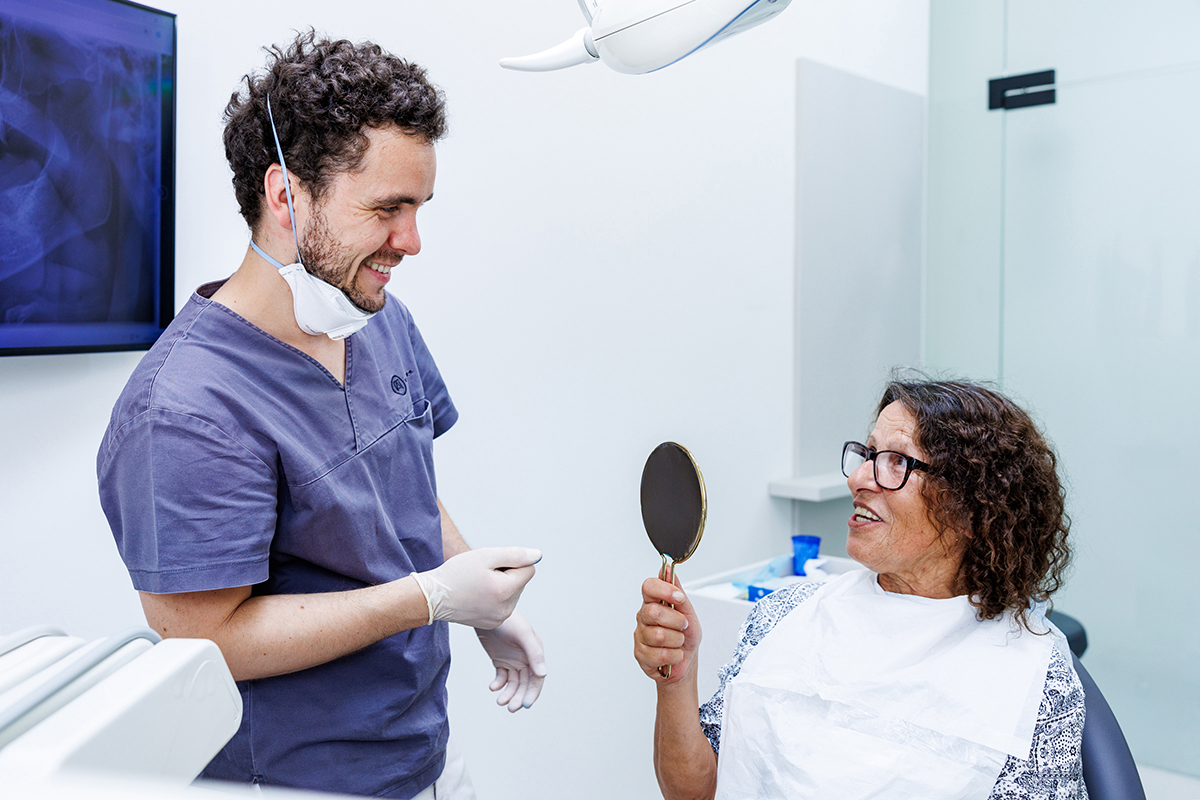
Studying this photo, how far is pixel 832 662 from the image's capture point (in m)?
1.37

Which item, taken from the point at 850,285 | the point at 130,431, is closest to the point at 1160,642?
the point at 850,285

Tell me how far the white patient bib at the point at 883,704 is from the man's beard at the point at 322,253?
2.62 feet

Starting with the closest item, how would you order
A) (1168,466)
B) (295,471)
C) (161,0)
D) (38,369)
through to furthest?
1. (295,471)
2. (38,369)
3. (161,0)
4. (1168,466)

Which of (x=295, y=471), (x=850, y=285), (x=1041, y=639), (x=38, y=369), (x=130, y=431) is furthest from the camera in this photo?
(x=850, y=285)

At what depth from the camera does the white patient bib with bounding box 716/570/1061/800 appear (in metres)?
1.24

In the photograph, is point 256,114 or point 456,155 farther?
point 456,155

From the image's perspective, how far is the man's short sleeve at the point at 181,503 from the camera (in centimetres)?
104

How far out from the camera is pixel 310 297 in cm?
121

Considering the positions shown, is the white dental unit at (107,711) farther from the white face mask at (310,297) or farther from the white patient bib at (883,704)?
the white patient bib at (883,704)

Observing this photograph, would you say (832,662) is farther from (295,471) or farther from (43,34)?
(43,34)

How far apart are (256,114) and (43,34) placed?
402 mm

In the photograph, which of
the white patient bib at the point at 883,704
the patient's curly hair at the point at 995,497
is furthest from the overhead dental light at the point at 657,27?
the white patient bib at the point at 883,704

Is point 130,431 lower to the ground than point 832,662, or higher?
higher

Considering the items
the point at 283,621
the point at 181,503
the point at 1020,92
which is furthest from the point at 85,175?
the point at 1020,92
